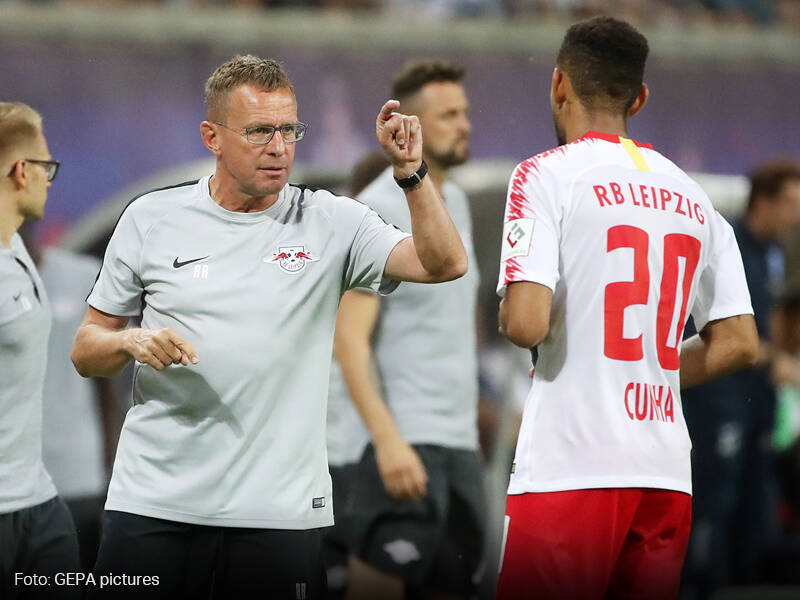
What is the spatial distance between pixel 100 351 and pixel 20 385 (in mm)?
573

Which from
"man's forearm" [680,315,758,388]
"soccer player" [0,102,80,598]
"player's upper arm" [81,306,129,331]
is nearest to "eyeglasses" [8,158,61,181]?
"soccer player" [0,102,80,598]

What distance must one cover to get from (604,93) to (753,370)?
416 cm

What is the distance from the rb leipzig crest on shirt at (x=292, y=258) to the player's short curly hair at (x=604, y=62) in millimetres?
918

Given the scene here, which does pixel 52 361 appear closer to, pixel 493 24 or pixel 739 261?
pixel 739 261

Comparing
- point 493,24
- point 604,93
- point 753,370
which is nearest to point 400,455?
point 604,93

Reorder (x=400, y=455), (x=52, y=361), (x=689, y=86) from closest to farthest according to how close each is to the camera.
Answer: (x=400, y=455)
(x=52, y=361)
(x=689, y=86)

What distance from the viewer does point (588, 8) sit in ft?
33.9

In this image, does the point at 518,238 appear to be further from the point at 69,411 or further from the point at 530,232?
the point at 69,411

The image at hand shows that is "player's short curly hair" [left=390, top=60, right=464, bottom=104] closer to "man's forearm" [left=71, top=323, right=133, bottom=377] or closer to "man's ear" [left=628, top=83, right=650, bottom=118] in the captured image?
"man's ear" [left=628, top=83, right=650, bottom=118]

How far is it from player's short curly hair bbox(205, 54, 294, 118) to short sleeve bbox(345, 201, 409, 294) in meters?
0.46

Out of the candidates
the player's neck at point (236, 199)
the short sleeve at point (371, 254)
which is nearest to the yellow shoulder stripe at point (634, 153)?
the short sleeve at point (371, 254)

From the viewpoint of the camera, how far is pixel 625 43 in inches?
150

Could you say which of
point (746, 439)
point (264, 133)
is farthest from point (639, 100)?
point (746, 439)

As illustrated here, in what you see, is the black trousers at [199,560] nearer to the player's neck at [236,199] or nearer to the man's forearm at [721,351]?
the player's neck at [236,199]
